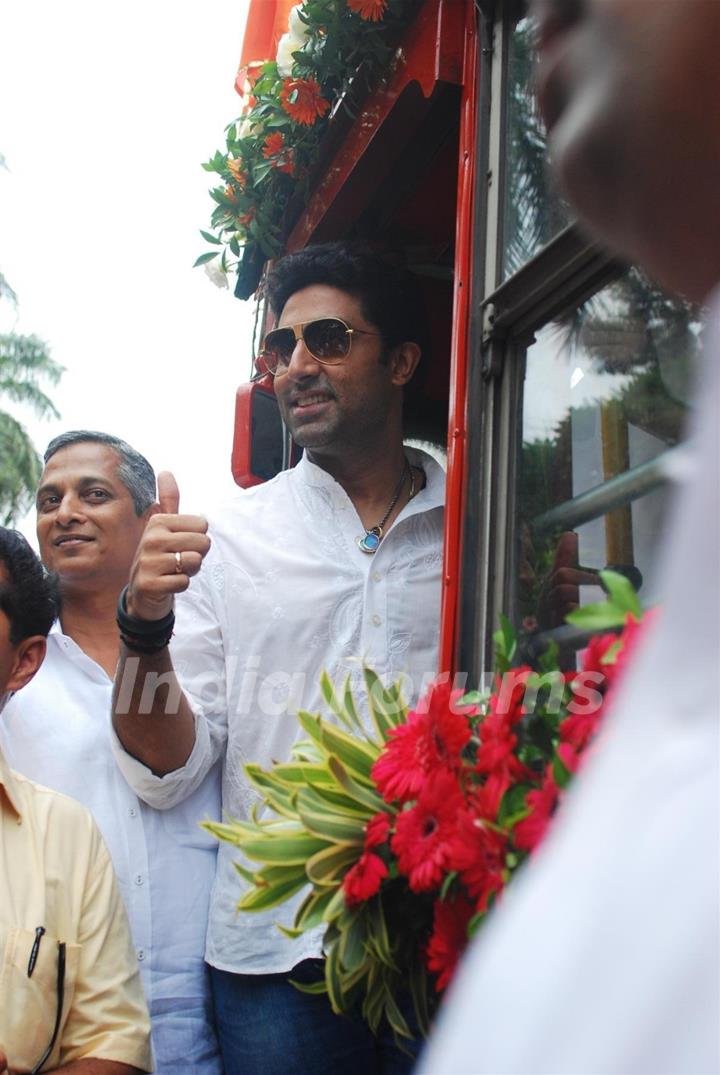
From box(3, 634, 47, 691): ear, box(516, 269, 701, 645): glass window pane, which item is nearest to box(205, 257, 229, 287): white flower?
box(3, 634, 47, 691): ear

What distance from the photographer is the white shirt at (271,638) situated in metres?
2.62

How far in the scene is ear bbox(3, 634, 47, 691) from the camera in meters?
2.80

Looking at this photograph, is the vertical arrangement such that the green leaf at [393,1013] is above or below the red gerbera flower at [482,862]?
below

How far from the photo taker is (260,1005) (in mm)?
2416

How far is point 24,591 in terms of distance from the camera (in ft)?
9.48

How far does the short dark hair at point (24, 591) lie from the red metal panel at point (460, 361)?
1.16 metres

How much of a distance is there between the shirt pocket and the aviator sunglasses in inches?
64.6

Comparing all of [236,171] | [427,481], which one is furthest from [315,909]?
[236,171]

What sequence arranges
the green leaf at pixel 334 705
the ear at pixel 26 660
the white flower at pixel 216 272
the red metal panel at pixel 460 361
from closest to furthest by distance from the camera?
the green leaf at pixel 334 705
the red metal panel at pixel 460 361
the ear at pixel 26 660
the white flower at pixel 216 272

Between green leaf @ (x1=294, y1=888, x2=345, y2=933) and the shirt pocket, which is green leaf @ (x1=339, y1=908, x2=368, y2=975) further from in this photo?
the shirt pocket

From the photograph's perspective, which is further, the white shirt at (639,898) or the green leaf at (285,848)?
the green leaf at (285,848)

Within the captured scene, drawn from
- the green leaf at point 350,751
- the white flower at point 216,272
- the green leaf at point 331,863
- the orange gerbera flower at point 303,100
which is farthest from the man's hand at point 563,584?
the white flower at point 216,272

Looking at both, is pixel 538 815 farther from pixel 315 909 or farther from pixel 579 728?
pixel 315 909

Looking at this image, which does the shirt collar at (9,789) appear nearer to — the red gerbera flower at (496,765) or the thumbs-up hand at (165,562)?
the thumbs-up hand at (165,562)
